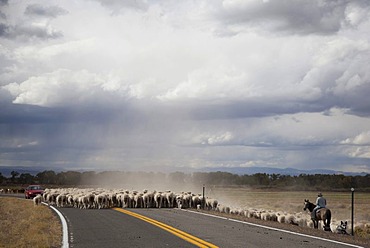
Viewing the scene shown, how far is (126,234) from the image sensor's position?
55.4 feet

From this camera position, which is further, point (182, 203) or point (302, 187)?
point (302, 187)

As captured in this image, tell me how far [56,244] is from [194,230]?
5.30m

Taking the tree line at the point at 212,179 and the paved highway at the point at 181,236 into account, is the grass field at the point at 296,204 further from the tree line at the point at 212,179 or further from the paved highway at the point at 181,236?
the tree line at the point at 212,179

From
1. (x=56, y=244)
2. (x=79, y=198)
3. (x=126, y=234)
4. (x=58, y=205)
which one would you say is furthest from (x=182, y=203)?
(x=56, y=244)

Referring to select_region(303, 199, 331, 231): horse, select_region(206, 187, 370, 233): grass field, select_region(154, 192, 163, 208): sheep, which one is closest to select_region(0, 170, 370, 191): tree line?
select_region(206, 187, 370, 233): grass field

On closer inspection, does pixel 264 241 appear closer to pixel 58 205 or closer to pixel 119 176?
pixel 58 205

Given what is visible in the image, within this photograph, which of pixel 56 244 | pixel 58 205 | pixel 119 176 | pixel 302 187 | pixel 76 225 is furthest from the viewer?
pixel 119 176

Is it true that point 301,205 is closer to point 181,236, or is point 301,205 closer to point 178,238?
point 181,236

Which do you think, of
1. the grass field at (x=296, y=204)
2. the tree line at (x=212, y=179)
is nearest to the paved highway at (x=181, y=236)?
the grass field at (x=296, y=204)

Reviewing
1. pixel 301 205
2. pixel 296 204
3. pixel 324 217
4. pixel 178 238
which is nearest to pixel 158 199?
pixel 324 217

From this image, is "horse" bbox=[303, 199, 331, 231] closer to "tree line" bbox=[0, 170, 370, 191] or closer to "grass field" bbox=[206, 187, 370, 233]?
"grass field" bbox=[206, 187, 370, 233]

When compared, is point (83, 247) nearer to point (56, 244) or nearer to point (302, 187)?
point (56, 244)

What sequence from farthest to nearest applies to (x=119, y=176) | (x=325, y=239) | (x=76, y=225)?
(x=119, y=176) < (x=76, y=225) < (x=325, y=239)

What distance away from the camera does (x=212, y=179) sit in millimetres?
136250
